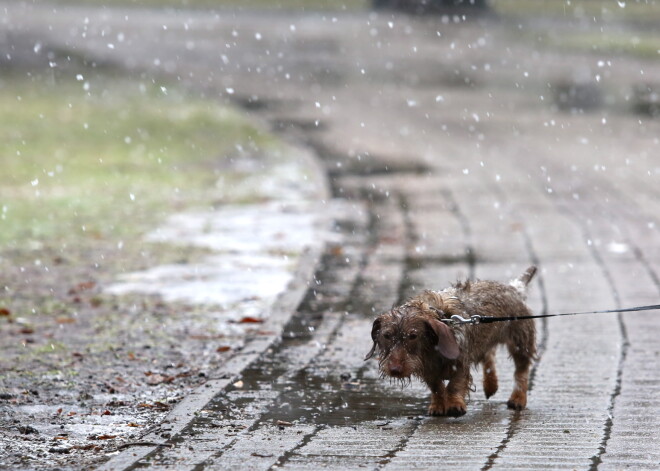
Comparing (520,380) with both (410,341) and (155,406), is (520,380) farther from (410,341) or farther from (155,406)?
(155,406)

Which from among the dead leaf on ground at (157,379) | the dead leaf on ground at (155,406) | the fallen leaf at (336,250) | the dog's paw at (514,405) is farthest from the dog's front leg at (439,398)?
the fallen leaf at (336,250)

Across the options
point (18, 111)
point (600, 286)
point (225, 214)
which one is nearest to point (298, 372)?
point (600, 286)

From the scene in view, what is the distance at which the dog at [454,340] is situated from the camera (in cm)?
718

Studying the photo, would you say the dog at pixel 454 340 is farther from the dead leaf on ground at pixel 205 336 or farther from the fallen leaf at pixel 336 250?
the fallen leaf at pixel 336 250

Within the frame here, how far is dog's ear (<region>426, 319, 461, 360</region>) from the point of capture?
23.5 ft

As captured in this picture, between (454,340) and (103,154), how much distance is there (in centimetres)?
1772

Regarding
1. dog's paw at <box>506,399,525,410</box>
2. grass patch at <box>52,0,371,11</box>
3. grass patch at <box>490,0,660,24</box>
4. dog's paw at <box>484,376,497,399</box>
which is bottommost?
dog's paw at <box>506,399,525,410</box>

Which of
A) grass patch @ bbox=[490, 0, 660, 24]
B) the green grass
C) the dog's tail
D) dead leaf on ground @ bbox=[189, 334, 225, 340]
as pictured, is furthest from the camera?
grass patch @ bbox=[490, 0, 660, 24]

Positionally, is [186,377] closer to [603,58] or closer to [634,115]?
[634,115]

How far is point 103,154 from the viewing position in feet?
78.8

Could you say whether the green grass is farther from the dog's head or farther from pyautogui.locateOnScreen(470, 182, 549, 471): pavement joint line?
the dog's head

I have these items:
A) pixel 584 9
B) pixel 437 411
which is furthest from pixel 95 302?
pixel 584 9

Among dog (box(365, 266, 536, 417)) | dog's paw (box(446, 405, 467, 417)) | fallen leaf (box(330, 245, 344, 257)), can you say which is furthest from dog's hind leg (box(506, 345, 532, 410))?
fallen leaf (box(330, 245, 344, 257))

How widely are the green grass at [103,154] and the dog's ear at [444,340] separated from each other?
28.6 feet
